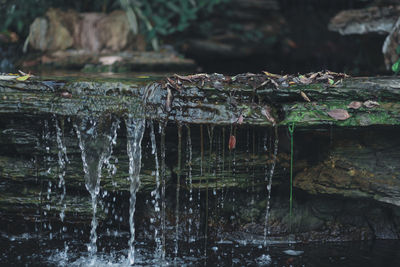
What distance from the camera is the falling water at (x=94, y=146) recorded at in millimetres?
3920

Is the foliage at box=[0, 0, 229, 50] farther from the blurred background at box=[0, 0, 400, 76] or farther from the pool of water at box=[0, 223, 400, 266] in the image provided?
the pool of water at box=[0, 223, 400, 266]

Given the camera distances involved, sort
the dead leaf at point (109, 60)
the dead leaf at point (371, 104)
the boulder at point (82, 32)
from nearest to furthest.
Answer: the dead leaf at point (371, 104) < the dead leaf at point (109, 60) < the boulder at point (82, 32)

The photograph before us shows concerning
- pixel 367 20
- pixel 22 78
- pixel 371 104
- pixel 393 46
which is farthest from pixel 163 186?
pixel 367 20

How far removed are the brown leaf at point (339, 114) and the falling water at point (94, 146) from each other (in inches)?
75.1

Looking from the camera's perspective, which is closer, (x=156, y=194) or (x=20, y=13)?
(x=156, y=194)

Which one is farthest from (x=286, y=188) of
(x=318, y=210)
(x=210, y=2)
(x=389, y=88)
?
(x=210, y=2)

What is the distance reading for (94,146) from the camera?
4008 mm

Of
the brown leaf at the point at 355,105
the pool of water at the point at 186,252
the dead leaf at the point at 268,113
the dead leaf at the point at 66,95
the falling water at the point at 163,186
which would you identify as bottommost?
the pool of water at the point at 186,252

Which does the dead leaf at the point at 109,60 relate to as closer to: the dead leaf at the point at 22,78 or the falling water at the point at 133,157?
the dead leaf at the point at 22,78

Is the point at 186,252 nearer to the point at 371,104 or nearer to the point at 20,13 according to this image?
Answer: the point at 371,104

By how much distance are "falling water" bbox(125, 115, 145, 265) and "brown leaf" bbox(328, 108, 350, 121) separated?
1662 millimetres

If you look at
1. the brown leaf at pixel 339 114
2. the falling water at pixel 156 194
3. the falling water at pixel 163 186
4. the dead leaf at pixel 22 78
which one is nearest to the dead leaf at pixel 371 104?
the brown leaf at pixel 339 114

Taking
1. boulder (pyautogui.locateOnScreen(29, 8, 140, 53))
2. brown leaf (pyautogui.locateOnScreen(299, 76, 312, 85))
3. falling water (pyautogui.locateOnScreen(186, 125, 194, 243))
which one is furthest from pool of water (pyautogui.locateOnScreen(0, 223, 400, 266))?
boulder (pyautogui.locateOnScreen(29, 8, 140, 53))

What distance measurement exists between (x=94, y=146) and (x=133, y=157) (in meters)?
0.37
